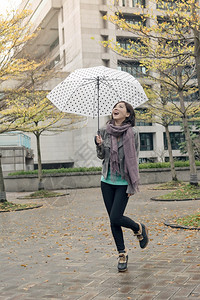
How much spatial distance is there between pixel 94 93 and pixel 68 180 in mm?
21038

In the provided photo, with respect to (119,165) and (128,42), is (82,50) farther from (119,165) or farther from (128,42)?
(119,165)

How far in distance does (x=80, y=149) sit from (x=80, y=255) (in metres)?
43.6

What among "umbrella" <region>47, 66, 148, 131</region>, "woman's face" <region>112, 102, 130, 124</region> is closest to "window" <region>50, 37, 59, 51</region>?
"umbrella" <region>47, 66, 148, 131</region>

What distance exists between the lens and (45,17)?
172 feet

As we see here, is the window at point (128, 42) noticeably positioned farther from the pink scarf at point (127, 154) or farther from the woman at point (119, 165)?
the pink scarf at point (127, 154)

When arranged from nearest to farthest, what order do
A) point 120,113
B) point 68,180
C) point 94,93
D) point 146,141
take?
point 120,113, point 94,93, point 68,180, point 146,141

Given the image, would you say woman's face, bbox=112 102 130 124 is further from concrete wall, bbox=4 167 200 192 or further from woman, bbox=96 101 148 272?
concrete wall, bbox=4 167 200 192

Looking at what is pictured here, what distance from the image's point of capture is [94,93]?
5965 millimetres

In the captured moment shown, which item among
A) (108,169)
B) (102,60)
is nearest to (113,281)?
(108,169)

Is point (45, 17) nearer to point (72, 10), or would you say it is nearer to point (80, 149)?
point (72, 10)

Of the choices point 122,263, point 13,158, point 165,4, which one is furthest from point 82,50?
point 122,263

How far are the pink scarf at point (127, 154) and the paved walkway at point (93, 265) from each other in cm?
108

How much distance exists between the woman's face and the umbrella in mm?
922

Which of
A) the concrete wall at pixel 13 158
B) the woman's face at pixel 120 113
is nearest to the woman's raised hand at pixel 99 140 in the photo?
the woman's face at pixel 120 113
